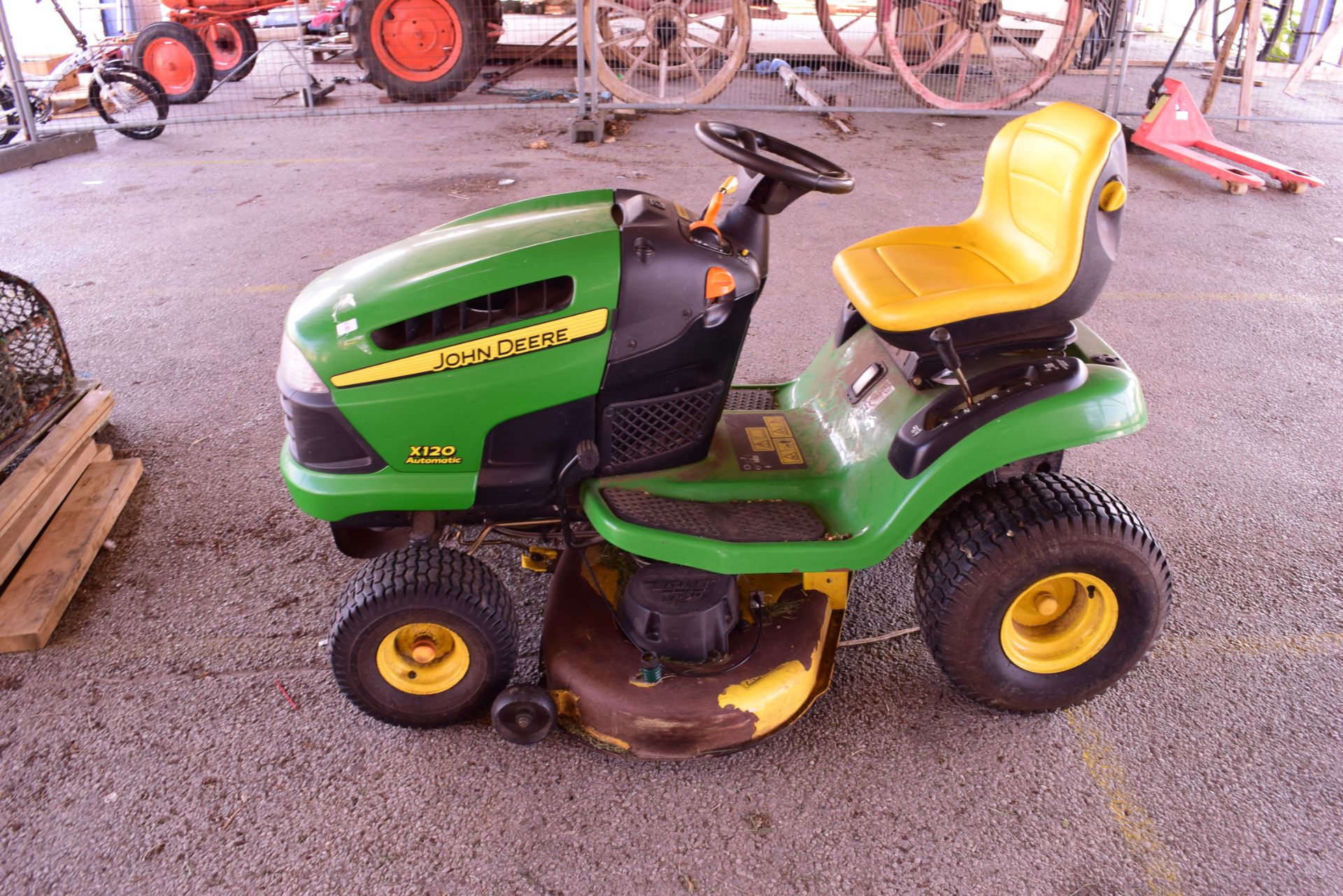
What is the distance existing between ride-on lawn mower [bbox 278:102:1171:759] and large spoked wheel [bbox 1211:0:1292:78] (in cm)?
684

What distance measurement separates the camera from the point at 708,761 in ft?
7.17

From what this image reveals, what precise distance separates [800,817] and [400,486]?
1112mm

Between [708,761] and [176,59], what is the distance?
8.60m

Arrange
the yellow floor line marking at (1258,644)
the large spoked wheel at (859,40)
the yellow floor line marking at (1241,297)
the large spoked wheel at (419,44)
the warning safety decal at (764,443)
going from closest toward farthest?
the warning safety decal at (764,443), the yellow floor line marking at (1258,644), the yellow floor line marking at (1241,297), the large spoked wheel at (419,44), the large spoked wheel at (859,40)

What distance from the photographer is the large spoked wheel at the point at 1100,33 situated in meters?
8.05

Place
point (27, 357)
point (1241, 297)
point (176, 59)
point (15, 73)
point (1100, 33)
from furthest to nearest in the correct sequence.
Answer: point (1100, 33), point (176, 59), point (15, 73), point (1241, 297), point (27, 357)

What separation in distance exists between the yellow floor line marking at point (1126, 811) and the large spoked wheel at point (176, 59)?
865 cm

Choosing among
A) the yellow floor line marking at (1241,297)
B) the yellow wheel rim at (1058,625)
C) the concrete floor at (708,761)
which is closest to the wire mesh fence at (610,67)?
the yellow floor line marking at (1241,297)

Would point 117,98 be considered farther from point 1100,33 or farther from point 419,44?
point 1100,33

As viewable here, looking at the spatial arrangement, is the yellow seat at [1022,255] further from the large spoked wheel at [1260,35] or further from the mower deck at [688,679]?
the large spoked wheel at [1260,35]

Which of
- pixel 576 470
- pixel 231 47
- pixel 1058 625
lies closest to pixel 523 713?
pixel 576 470

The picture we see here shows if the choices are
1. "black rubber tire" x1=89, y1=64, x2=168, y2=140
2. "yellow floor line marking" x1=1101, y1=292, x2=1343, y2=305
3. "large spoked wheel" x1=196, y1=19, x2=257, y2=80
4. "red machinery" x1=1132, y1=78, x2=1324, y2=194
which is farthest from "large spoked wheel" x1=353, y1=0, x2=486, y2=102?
"yellow floor line marking" x1=1101, y1=292, x2=1343, y2=305

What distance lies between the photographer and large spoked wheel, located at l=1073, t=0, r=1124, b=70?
26.4ft

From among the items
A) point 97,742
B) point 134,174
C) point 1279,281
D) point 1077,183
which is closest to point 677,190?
point 1279,281
